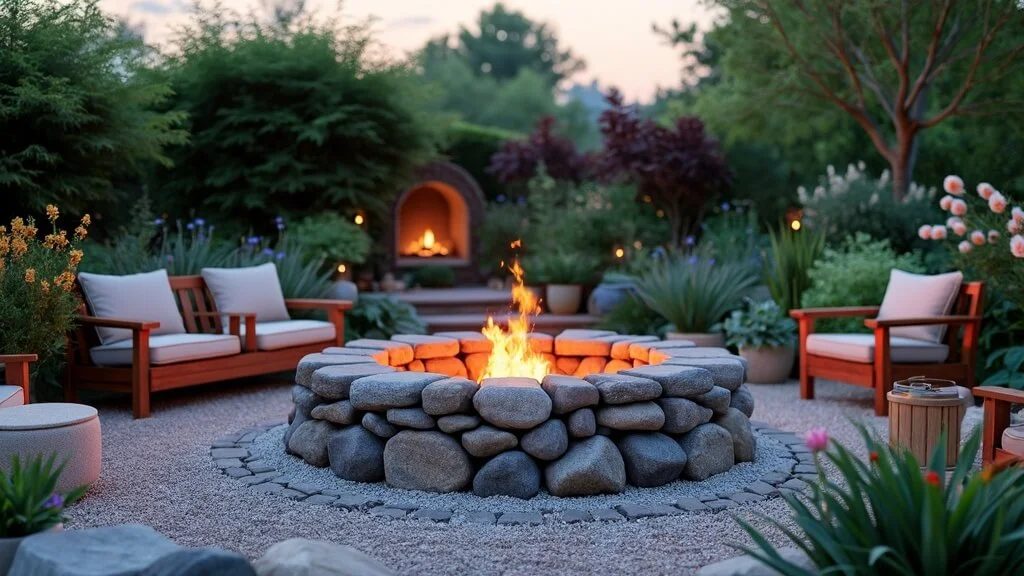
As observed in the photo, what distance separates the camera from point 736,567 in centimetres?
259

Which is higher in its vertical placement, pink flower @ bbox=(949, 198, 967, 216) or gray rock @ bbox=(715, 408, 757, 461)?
pink flower @ bbox=(949, 198, 967, 216)

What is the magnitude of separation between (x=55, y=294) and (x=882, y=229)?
7.39m

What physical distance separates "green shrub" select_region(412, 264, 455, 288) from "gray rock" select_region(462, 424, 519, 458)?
953cm

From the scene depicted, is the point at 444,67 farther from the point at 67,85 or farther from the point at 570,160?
the point at 67,85

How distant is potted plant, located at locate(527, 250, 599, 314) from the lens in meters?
10.5

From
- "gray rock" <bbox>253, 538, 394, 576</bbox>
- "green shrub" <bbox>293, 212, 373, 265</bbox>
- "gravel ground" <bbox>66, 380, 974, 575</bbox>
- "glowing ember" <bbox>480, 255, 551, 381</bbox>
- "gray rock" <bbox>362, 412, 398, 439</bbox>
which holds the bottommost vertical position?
"gravel ground" <bbox>66, 380, 974, 575</bbox>

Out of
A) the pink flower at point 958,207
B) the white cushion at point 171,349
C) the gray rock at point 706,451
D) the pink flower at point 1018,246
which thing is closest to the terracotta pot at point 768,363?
the pink flower at point 958,207

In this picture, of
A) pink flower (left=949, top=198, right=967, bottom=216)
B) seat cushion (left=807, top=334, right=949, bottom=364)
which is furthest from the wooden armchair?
pink flower (left=949, top=198, right=967, bottom=216)

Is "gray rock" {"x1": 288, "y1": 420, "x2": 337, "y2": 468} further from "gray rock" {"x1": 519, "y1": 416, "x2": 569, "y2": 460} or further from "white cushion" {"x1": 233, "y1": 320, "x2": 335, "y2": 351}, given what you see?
"white cushion" {"x1": 233, "y1": 320, "x2": 335, "y2": 351}

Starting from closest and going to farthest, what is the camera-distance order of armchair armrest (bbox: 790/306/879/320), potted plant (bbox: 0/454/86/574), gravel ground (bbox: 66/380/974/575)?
potted plant (bbox: 0/454/86/574) → gravel ground (bbox: 66/380/974/575) → armchair armrest (bbox: 790/306/879/320)

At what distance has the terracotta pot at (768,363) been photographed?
749 centimetres

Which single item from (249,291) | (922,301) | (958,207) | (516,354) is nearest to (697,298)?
(922,301)

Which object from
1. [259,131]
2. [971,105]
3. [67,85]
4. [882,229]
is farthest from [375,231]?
[971,105]

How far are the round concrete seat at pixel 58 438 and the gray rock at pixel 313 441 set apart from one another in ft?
3.26
